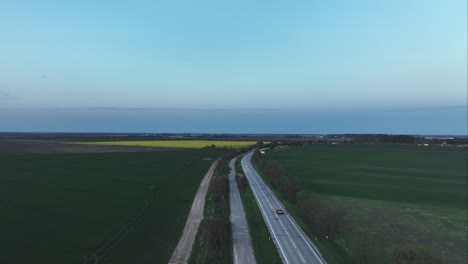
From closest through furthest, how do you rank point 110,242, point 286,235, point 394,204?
1. point 110,242
2. point 286,235
3. point 394,204

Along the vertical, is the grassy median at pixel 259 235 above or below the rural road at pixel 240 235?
above

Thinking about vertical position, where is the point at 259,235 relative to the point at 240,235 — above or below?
above

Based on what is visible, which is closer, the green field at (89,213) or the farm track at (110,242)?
the farm track at (110,242)

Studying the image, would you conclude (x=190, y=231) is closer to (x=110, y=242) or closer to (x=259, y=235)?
(x=259, y=235)

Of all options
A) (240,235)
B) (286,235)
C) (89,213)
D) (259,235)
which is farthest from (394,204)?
(89,213)

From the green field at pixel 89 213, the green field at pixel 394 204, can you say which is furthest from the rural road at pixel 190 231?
the green field at pixel 394 204

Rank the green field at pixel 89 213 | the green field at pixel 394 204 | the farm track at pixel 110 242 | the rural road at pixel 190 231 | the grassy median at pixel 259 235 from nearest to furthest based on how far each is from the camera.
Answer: the farm track at pixel 110 242, the grassy median at pixel 259 235, the green field at pixel 89 213, the rural road at pixel 190 231, the green field at pixel 394 204

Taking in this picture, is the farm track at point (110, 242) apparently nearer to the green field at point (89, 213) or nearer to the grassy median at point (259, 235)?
the green field at point (89, 213)

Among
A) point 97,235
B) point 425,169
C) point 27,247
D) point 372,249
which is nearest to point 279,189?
point 372,249
